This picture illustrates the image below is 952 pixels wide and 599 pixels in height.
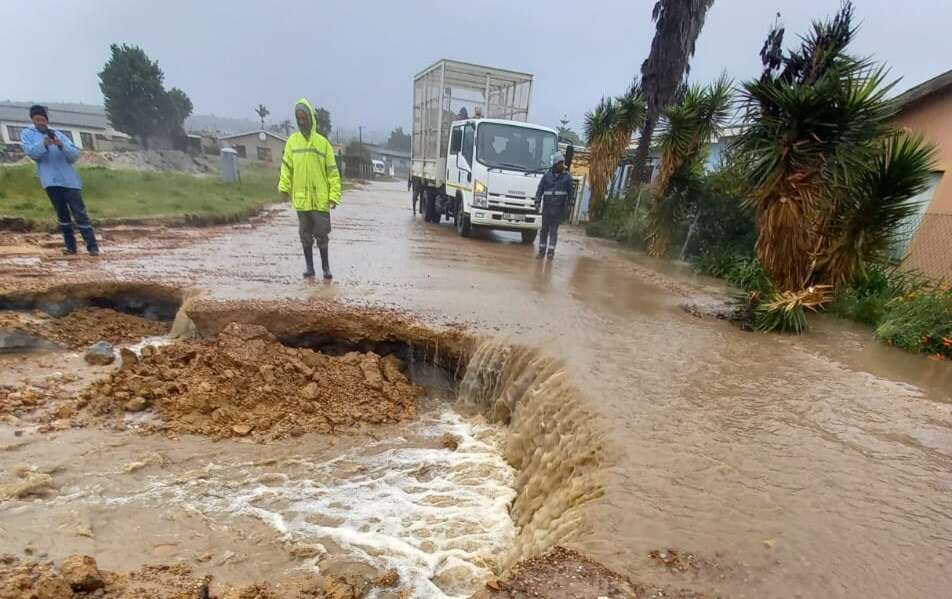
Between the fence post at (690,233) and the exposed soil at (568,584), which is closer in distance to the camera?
the exposed soil at (568,584)

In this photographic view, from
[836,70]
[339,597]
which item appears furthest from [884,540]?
[836,70]

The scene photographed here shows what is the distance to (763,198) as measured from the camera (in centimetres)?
644

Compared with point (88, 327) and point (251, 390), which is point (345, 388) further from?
point (88, 327)

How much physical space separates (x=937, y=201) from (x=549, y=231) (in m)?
6.81

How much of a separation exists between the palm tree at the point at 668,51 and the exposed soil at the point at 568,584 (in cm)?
1350

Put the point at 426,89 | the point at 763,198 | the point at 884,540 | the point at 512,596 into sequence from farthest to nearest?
1. the point at 426,89
2. the point at 763,198
3. the point at 884,540
4. the point at 512,596

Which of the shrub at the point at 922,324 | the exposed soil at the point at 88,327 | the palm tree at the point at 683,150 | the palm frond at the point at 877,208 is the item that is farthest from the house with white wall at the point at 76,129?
the shrub at the point at 922,324

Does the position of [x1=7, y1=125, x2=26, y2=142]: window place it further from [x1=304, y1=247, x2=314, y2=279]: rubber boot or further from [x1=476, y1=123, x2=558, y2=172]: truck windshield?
[x1=304, y1=247, x2=314, y2=279]: rubber boot

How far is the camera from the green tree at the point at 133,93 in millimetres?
42094

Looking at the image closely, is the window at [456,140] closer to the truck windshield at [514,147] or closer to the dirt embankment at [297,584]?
the truck windshield at [514,147]

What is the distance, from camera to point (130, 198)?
12.3 m

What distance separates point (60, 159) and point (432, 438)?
6.53 meters

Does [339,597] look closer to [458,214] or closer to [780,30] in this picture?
[458,214]

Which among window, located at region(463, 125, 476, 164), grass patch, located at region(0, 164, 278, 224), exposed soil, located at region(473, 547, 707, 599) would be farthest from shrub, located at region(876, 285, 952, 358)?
grass patch, located at region(0, 164, 278, 224)
